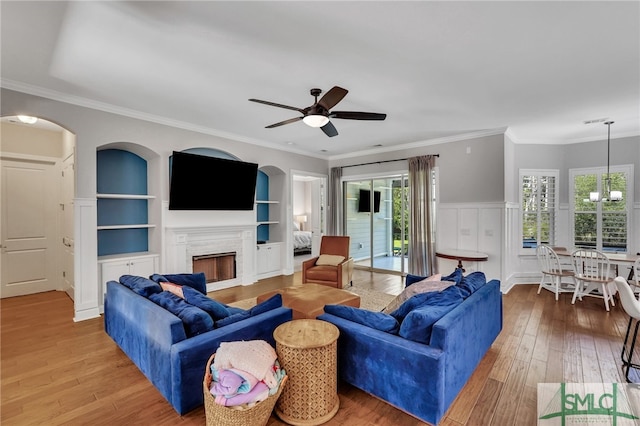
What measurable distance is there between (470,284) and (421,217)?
3204 millimetres

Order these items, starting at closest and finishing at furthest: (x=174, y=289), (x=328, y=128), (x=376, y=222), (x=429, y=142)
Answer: (x=174, y=289) → (x=328, y=128) → (x=429, y=142) → (x=376, y=222)

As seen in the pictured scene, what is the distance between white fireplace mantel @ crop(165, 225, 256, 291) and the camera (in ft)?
15.3

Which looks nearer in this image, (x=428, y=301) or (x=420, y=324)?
(x=420, y=324)

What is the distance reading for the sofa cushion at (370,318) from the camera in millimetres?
2182

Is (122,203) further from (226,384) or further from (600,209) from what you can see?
(600,209)

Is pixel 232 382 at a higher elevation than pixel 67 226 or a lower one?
lower

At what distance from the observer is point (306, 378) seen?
1.91m

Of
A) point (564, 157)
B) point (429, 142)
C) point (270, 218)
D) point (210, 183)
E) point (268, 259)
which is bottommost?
point (268, 259)

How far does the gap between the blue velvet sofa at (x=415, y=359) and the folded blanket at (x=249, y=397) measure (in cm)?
74

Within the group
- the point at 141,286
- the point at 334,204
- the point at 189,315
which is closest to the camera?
the point at 189,315

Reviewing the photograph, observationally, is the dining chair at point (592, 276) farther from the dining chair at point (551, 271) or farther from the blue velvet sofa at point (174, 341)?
the blue velvet sofa at point (174, 341)

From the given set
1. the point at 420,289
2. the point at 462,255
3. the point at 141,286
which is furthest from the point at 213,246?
the point at 462,255

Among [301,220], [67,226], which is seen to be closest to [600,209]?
[301,220]

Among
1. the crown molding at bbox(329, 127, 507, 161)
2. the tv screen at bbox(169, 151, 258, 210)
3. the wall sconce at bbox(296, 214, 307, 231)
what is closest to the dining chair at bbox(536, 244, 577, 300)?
the crown molding at bbox(329, 127, 507, 161)
